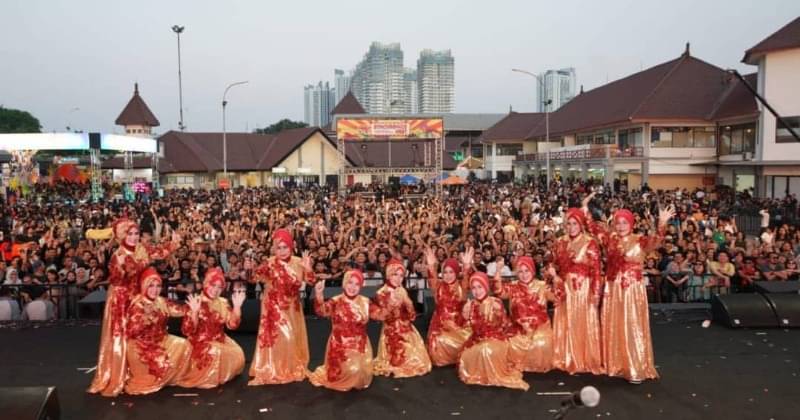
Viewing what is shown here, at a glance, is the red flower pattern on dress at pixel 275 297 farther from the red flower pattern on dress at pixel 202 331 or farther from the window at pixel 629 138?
the window at pixel 629 138

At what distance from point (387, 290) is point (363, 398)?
44.5 inches

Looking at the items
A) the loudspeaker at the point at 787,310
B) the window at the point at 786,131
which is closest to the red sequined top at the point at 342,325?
the loudspeaker at the point at 787,310

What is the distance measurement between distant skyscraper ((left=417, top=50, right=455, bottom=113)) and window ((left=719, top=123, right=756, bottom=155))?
85950 mm

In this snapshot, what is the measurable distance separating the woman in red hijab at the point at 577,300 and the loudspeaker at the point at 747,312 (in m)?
2.91

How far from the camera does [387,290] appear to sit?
642 cm

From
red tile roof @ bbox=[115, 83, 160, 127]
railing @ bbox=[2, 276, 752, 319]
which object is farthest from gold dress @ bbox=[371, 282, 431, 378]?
red tile roof @ bbox=[115, 83, 160, 127]

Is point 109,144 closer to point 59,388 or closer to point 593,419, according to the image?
point 59,388

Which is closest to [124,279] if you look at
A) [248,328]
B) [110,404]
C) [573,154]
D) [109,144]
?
[110,404]

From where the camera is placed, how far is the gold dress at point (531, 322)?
6.46 metres

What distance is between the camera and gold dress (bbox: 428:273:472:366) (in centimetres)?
667

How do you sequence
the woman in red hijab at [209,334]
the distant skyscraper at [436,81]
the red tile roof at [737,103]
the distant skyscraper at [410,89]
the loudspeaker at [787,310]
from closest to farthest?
1. the woman in red hijab at [209,334]
2. the loudspeaker at [787,310]
3. the red tile roof at [737,103]
4. the distant skyscraper at [436,81]
5. the distant skyscraper at [410,89]

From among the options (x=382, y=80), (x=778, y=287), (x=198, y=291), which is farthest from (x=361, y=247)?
(x=382, y=80)

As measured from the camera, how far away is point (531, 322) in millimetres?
6508

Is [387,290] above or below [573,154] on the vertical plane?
below
